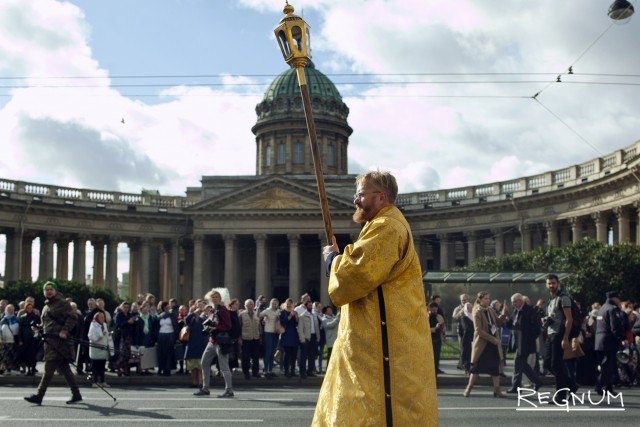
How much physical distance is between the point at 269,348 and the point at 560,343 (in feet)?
26.8

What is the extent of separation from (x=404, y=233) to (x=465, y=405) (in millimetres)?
8949

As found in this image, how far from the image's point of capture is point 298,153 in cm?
7975

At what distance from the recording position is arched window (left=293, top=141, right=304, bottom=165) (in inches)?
3130

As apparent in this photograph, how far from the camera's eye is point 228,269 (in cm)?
6394

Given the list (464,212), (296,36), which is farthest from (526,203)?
(296,36)

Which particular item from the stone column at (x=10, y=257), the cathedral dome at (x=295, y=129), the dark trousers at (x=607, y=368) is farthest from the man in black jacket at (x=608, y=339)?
the cathedral dome at (x=295, y=129)

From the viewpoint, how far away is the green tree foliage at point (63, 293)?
4359 centimetres

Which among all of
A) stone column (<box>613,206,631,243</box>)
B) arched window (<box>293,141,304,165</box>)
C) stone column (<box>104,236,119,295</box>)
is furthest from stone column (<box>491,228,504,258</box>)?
stone column (<box>104,236,119,295</box>)

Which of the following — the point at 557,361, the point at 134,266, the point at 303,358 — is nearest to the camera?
the point at 557,361

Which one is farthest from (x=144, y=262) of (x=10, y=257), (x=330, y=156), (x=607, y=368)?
(x=607, y=368)

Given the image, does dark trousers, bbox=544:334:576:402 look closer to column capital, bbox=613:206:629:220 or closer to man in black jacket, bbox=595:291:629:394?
man in black jacket, bbox=595:291:629:394

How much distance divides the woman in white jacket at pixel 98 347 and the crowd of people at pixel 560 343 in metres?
7.47

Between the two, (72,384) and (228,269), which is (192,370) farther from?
(228,269)

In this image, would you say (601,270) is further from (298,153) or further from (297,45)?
(298,153)
